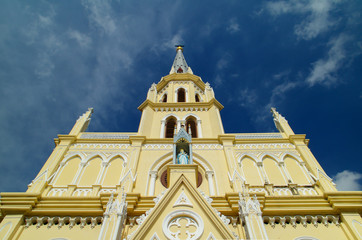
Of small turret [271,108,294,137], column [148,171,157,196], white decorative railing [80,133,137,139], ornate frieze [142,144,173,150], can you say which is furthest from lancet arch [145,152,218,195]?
small turret [271,108,294,137]

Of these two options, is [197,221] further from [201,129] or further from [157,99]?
[157,99]

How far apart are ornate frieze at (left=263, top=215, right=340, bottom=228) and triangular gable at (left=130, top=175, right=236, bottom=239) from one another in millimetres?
2242

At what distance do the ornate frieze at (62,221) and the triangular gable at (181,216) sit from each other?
2251 millimetres

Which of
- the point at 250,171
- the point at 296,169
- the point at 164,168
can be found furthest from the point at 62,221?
the point at 296,169

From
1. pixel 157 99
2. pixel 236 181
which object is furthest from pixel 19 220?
pixel 157 99

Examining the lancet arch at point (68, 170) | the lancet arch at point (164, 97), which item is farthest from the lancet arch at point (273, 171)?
the lancet arch at point (164, 97)

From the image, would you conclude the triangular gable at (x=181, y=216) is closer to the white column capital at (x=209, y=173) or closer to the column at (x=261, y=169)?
the white column capital at (x=209, y=173)

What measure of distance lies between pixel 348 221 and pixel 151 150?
8975 mm

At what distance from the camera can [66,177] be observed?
11195mm

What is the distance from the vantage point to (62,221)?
8.34m

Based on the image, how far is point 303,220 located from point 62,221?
8.63 metres

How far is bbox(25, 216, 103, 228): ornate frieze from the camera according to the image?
8.30 m

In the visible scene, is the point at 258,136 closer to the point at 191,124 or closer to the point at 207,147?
the point at 207,147

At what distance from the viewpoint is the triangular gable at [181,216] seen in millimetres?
7086
